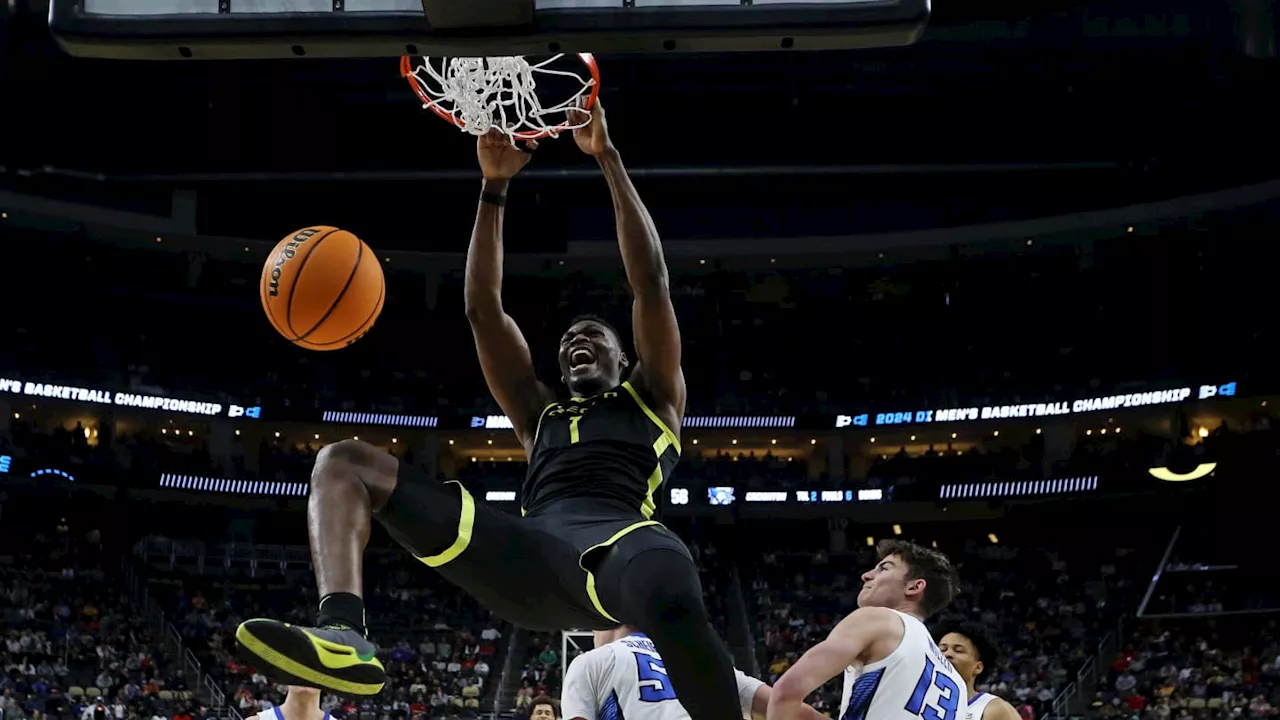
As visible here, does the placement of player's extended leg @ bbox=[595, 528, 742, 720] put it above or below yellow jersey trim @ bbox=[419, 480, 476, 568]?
below

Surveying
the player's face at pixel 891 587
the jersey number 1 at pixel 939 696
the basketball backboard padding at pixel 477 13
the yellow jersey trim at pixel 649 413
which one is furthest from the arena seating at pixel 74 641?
the basketball backboard padding at pixel 477 13

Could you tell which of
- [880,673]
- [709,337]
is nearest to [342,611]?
[880,673]

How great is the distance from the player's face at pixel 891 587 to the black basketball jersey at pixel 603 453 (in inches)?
44.0

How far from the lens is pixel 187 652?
27938mm

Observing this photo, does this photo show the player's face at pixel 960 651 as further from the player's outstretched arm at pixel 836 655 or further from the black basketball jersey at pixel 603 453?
the black basketball jersey at pixel 603 453

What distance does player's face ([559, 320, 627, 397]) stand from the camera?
5238mm

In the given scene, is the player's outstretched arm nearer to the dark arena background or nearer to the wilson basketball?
the wilson basketball

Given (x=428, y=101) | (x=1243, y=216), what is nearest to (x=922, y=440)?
(x=1243, y=216)

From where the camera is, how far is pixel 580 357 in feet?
17.3

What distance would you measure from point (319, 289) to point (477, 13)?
9.93 ft

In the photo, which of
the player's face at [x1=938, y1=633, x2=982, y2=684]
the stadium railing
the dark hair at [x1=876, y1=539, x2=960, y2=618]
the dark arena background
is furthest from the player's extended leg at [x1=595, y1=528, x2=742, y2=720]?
the stadium railing

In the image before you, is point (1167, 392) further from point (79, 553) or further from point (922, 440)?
point (79, 553)

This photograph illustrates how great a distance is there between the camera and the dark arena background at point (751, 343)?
28.7m

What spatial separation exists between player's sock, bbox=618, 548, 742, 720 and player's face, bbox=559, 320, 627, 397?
3.54ft
